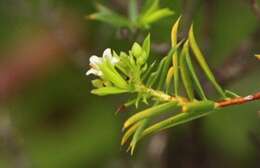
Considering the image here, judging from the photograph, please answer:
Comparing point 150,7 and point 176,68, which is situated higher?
point 150,7

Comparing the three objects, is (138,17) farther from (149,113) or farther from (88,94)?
(88,94)

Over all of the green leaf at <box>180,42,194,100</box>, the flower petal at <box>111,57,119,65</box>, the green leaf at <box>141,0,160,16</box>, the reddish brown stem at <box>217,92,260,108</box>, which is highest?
the green leaf at <box>141,0,160,16</box>

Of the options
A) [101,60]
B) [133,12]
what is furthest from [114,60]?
[133,12]

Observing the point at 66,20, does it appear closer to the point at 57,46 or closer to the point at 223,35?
the point at 57,46

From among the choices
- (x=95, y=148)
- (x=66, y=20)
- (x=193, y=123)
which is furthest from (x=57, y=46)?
(x=193, y=123)

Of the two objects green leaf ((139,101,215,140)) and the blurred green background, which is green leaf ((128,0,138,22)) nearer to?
the blurred green background

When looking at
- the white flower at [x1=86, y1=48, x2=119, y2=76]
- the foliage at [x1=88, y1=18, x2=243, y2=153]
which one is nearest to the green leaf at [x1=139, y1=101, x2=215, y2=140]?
the foliage at [x1=88, y1=18, x2=243, y2=153]

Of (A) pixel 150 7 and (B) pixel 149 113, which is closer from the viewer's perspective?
(B) pixel 149 113

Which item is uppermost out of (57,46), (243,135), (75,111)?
(57,46)
